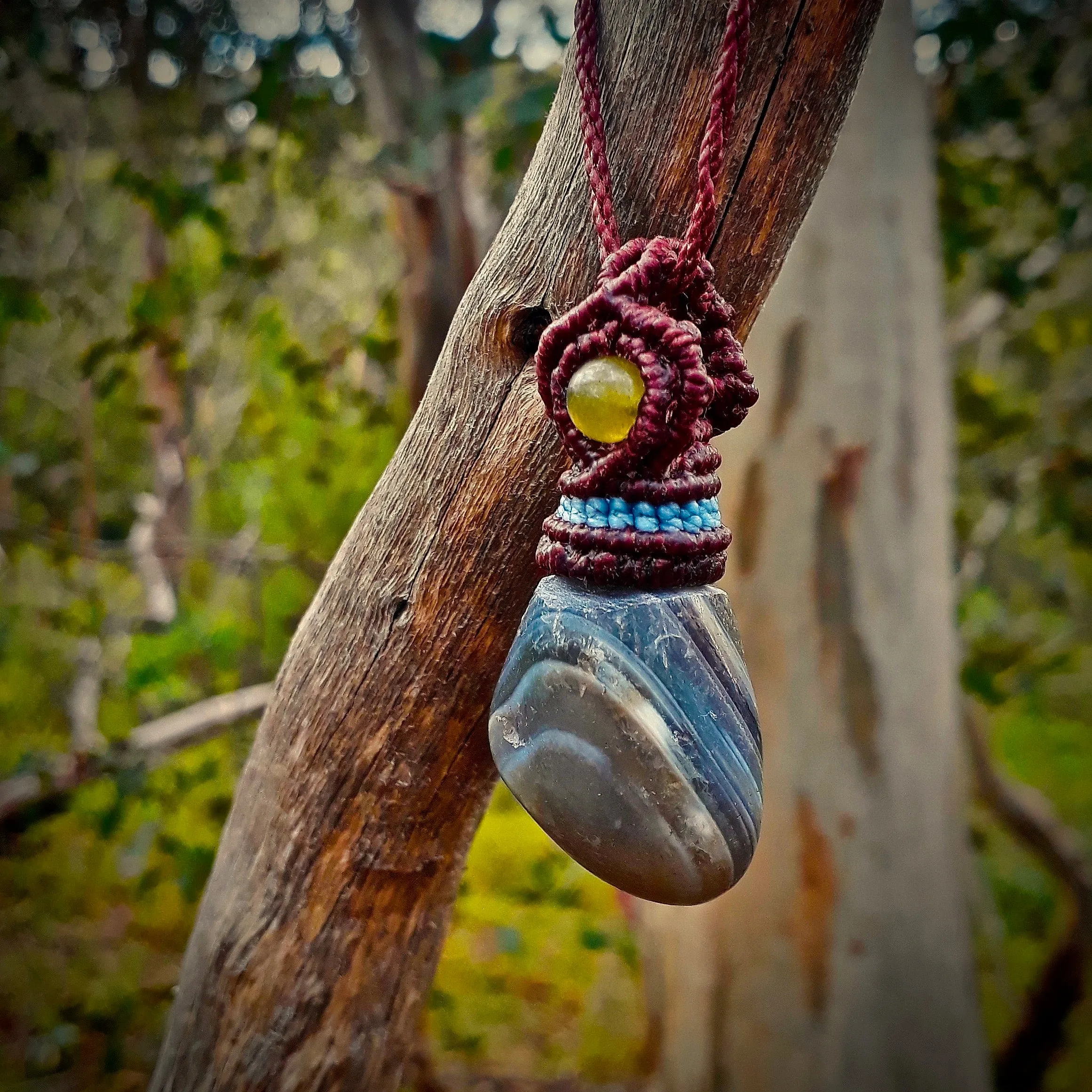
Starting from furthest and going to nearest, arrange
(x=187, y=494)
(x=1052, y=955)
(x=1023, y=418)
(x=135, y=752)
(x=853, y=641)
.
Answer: (x=187, y=494), (x=1052, y=955), (x=1023, y=418), (x=135, y=752), (x=853, y=641)

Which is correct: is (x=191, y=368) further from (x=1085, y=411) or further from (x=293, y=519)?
(x=1085, y=411)

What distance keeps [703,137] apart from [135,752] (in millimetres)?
1350

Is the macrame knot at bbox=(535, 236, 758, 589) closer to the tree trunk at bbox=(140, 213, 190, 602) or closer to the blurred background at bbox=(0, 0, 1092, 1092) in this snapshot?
the blurred background at bbox=(0, 0, 1092, 1092)

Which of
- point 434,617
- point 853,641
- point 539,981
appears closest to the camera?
point 434,617

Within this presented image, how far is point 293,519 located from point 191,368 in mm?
680

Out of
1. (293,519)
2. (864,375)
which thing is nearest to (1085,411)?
(864,375)

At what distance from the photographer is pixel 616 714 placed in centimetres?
60

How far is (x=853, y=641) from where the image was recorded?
1.43 meters

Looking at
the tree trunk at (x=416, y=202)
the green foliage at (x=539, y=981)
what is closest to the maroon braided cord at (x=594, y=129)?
the tree trunk at (x=416, y=202)

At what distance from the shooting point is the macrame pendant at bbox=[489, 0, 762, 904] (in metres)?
0.60

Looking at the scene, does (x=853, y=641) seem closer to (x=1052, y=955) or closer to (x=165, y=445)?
(x=1052, y=955)

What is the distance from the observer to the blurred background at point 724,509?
4.71ft

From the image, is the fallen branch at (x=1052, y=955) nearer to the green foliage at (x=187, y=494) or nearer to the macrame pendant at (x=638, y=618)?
the green foliage at (x=187, y=494)

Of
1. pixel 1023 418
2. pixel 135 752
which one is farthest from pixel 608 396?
pixel 1023 418
